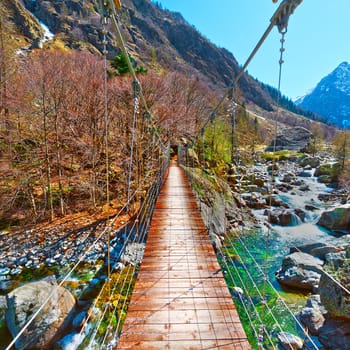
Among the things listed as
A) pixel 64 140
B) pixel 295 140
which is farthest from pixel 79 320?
pixel 295 140

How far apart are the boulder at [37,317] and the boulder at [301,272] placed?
13.7 ft

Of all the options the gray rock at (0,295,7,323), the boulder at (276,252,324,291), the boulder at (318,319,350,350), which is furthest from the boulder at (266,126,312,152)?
the gray rock at (0,295,7,323)

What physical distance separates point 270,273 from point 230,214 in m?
2.40

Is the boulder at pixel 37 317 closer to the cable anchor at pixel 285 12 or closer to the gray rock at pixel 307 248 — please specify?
the cable anchor at pixel 285 12

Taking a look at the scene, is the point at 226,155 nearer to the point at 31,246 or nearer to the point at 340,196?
the point at 340,196

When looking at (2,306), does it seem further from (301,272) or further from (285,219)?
(285,219)

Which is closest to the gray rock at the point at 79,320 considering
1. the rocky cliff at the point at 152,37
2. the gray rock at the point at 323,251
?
the gray rock at the point at 323,251

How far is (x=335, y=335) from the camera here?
3029mm

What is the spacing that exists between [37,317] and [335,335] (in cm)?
429

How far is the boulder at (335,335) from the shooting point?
2924 mm

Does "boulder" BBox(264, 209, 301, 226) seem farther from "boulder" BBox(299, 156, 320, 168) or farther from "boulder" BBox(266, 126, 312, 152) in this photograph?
"boulder" BBox(266, 126, 312, 152)

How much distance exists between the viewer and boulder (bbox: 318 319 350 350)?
2.92 m

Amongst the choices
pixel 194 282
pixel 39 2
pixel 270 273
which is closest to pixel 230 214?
pixel 270 273

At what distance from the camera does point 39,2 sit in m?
37.4
